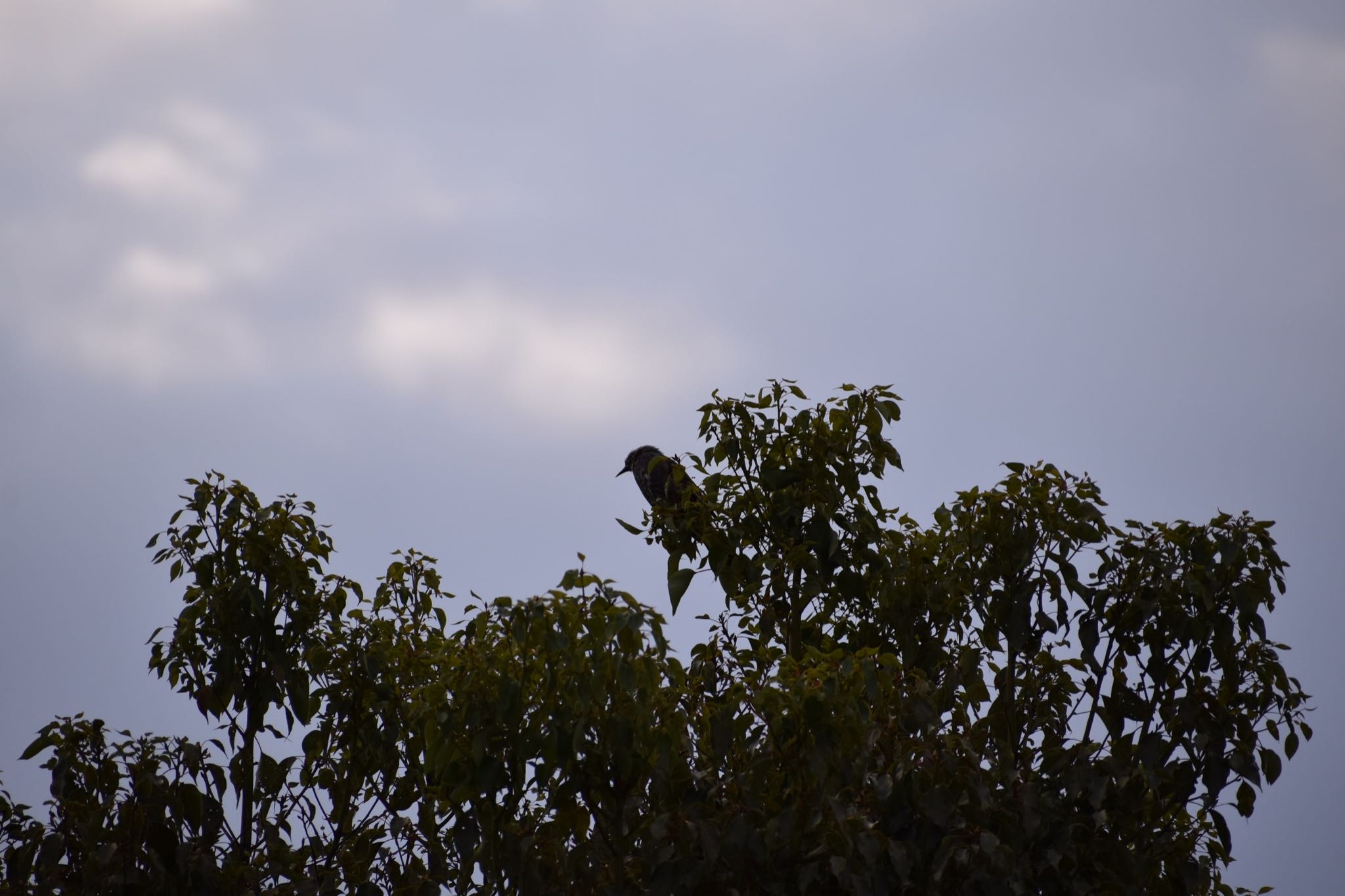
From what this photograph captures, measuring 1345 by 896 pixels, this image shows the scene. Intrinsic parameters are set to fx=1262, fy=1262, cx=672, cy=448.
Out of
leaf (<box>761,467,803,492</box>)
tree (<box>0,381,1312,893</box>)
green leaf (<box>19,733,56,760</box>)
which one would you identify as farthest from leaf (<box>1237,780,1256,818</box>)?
green leaf (<box>19,733,56,760</box>)

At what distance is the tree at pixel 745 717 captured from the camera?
16.3ft

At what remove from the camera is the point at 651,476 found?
8.75 metres

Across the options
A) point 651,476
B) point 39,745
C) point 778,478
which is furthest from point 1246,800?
point 39,745

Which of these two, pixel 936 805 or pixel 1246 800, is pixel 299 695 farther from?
pixel 1246 800

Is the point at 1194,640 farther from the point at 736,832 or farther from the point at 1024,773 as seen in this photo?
the point at 736,832

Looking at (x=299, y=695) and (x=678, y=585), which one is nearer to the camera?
(x=299, y=695)

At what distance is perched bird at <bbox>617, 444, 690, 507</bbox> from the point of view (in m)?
8.42

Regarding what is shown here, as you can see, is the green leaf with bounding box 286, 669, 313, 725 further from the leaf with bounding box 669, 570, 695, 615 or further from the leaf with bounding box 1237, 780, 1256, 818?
the leaf with bounding box 1237, 780, 1256, 818

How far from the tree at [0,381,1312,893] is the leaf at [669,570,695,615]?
38mm

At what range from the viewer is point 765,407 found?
6930 mm

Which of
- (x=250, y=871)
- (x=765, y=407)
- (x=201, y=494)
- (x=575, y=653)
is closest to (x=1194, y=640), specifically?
(x=765, y=407)

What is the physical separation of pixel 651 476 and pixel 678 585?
230 centimetres

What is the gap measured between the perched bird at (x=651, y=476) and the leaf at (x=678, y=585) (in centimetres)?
155

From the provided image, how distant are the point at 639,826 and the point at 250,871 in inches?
67.6
